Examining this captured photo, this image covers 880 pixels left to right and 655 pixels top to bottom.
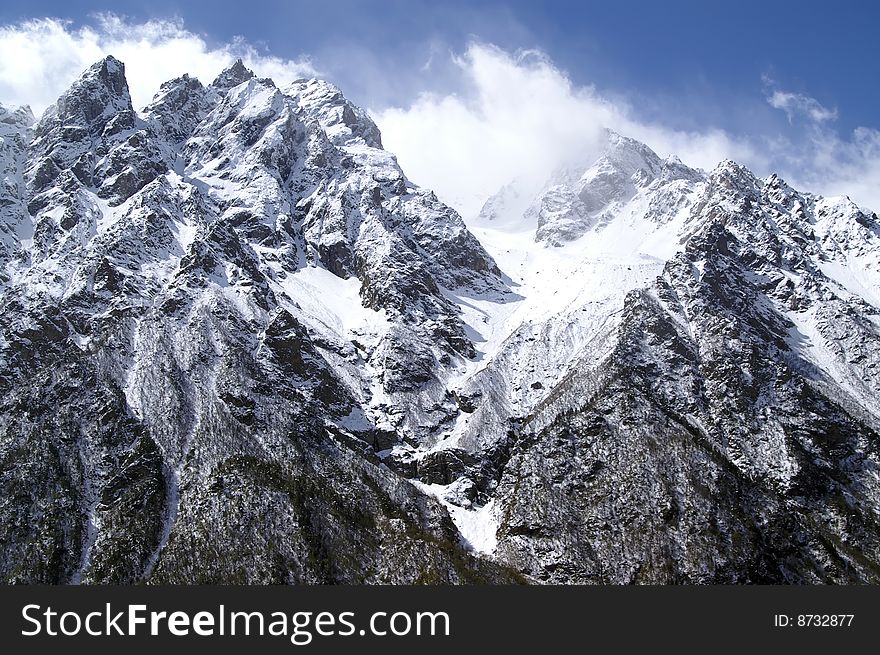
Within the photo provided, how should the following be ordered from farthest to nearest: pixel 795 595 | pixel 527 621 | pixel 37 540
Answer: pixel 37 540 → pixel 795 595 → pixel 527 621

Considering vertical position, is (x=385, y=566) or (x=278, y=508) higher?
(x=278, y=508)

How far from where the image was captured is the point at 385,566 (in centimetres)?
18900

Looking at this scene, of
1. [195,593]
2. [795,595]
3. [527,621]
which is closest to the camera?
[195,593]

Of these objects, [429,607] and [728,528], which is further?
[728,528]

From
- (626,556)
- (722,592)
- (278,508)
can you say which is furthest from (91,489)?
(722,592)

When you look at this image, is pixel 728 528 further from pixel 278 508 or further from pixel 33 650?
pixel 33 650

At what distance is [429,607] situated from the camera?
67438 mm

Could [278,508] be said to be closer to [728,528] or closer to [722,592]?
[728,528]

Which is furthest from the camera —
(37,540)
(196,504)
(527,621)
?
(196,504)

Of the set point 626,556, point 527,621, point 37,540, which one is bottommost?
point 527,621

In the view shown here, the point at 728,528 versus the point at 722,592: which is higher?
the point at 728,528

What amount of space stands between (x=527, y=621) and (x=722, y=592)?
2661cm

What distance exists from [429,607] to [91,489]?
16188 cm

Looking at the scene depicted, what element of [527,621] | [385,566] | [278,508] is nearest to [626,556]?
[385,566]
